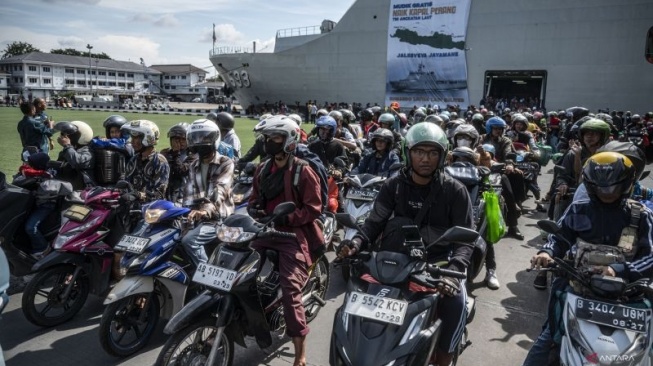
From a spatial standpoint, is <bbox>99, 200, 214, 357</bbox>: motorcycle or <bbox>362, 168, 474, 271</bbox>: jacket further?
<bbox>99, 200, 214, 357</bbox>: motorcycle

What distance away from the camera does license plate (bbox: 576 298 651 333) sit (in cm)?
243

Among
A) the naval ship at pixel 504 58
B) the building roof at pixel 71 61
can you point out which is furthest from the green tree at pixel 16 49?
the naval ship at pixel 504 58

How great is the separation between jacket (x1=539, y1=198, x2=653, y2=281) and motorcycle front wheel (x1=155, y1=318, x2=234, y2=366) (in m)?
2.25

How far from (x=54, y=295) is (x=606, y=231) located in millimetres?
4537

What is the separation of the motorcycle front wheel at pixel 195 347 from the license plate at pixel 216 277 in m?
0.25

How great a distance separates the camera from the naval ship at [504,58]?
107ft

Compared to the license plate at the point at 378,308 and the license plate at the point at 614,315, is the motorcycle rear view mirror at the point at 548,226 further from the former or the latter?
the license plate at the point at 378,308

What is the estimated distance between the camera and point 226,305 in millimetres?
3193

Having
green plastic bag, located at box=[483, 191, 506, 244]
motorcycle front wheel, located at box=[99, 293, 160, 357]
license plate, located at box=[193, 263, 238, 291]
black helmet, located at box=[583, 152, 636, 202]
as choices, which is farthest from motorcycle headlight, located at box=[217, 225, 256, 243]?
green plastic bag, located at box=[483, 191, 506, 244]

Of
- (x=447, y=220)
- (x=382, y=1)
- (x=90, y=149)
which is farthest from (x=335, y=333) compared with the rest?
(x=382, y=1)

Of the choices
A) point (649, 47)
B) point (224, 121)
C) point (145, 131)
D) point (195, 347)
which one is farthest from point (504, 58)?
point (195, 347)

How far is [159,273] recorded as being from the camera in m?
3.89

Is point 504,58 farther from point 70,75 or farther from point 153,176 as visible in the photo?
point 70,75

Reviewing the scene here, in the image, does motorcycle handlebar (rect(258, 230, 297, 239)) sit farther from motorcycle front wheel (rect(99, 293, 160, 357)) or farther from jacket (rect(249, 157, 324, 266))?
motorcycle front wheel (rect(99, 293, 160, 357))
